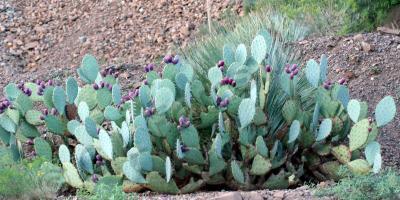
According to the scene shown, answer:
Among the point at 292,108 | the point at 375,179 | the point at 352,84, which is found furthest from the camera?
the point at 352,84

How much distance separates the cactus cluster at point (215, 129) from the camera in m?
6.29

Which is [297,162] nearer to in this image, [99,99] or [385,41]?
[99,99]

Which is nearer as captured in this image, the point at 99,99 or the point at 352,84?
the point at 99,99

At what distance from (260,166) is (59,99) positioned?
155 centimetres

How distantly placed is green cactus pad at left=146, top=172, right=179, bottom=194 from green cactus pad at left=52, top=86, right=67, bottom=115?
1.07 m

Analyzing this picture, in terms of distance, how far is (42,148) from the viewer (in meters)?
7.00

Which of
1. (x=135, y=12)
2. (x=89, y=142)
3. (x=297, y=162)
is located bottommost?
(x=135, y=12)

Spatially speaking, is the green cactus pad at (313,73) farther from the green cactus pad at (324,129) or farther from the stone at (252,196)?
the stone at (252,196)

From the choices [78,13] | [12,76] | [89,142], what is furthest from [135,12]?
[89,142]

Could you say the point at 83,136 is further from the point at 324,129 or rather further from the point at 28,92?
the point at 324,129

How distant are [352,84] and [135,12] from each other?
4.91m

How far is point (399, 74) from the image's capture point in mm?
8453

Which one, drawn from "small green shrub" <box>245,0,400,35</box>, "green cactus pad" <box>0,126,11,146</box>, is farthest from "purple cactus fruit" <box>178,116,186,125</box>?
"small green shrub" <box>245,0,400,35</box>

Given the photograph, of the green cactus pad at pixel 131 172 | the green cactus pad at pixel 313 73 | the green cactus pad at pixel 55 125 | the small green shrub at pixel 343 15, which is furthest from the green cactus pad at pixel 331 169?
the small green shrub at pixel 343 15
